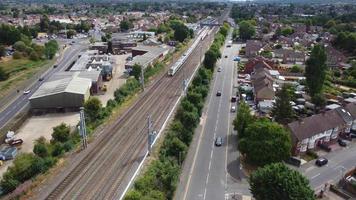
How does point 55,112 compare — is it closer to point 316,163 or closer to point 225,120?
point 225,120

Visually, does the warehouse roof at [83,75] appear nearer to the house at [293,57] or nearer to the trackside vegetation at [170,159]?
the trackside vegetation at [170,159]

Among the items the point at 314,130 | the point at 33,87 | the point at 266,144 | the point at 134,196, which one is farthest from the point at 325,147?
the point at 33,87

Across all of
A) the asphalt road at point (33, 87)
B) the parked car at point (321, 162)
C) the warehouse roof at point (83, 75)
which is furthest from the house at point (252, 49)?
the parked car at point (321, 162)

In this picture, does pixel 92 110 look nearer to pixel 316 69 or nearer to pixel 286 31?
pixel 316 69

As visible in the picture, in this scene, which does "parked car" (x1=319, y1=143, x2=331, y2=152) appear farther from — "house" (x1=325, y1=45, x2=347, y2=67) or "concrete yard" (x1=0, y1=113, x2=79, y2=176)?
"house" (x1=325, y1=45, x2=347, y2=67)

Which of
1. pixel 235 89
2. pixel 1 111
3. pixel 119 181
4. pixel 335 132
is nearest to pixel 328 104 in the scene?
pixel 335 132

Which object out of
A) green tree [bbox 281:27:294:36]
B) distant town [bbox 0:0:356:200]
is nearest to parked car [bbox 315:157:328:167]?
distant town [bbox 0:0:356:200]
